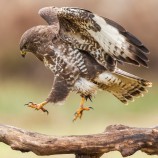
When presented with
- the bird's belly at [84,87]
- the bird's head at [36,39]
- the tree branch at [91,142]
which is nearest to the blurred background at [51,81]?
the bird's belly at [84,87]

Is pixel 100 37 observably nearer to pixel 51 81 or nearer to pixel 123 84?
pixel 123 84

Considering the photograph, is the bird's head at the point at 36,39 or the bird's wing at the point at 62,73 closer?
the bird's wing at the point at 62,73

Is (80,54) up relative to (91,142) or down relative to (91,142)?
up

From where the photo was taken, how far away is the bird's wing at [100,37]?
13.4 metres

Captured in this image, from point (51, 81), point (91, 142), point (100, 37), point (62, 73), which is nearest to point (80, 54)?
point (62, 73)

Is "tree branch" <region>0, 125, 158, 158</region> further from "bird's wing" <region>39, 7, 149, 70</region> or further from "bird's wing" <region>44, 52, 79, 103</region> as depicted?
"bird's wing" <region>44, 52, 79, 103</region>

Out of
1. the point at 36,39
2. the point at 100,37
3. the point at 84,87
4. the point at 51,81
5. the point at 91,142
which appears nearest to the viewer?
the point at 91,142

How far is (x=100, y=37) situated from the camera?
13.7 meters

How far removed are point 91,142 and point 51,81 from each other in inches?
411

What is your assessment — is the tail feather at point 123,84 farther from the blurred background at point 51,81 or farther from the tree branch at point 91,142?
the blurred background at point 51,81

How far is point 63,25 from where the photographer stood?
13.9 m

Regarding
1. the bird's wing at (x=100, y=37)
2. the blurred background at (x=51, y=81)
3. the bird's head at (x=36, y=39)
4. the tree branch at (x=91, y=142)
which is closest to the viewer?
the tree branch at (x=91, y=142)

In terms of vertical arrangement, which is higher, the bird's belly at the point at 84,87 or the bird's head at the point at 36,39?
the bird's head at the point at 36,39

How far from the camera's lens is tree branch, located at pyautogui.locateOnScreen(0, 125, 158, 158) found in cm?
1238
